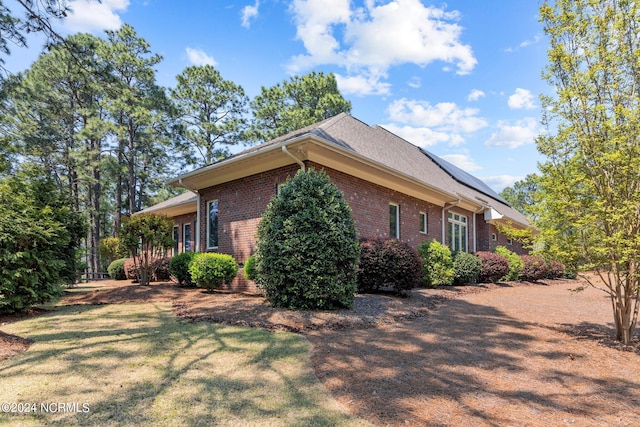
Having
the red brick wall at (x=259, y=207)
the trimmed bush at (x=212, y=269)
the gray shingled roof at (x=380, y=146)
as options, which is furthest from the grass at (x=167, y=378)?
the gray shingled roof at (x=380, y=146)

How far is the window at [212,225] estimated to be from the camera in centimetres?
1233

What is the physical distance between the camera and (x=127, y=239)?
449 inches

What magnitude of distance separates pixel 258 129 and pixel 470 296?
2567 centimetres

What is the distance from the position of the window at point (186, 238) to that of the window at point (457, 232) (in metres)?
11.7

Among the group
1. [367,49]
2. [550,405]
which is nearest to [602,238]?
[550,405]

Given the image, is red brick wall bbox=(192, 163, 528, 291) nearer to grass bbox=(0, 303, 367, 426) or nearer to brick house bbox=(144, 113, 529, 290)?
brick house bbox=(144, 113, 529, 290)

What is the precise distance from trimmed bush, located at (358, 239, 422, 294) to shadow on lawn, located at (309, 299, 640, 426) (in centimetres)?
264

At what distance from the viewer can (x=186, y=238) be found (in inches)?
673

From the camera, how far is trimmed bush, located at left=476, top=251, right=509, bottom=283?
14.1 meters

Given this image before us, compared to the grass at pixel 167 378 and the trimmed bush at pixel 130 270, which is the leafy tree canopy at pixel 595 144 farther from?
the trimmed bush at pixel 130 270

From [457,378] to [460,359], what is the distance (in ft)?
2.41

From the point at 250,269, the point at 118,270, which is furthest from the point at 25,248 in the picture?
the point at 118,270

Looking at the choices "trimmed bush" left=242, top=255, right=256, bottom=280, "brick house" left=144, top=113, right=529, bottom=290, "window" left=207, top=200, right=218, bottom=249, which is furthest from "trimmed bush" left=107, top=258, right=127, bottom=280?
"trimmed bush" left=242, top=255, right=256, bottom=280

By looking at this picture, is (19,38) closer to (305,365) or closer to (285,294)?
(285,294)
